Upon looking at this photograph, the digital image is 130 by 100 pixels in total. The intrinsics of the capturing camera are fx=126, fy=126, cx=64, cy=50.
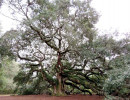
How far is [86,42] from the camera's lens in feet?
24.5

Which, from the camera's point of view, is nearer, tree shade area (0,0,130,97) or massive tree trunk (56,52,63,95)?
tree shade area (0,0,130,97)

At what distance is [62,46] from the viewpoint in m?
9.22

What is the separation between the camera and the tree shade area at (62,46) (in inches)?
257

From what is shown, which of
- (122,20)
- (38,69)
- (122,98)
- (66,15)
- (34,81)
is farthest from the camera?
(34,81)

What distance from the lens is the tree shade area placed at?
6.52m

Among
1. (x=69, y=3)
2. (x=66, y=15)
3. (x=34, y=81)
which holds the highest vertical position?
(x=69, y=3)

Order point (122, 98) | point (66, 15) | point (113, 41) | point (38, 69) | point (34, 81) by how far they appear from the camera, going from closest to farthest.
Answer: point (122, 98) < point (113, 41) < point (66, 15) < point (38, 69) < point (34, 81)

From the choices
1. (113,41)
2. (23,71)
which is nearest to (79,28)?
(113,41)

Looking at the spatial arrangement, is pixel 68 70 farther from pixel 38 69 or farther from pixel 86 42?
pixel 86 42

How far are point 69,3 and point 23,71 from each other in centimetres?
617

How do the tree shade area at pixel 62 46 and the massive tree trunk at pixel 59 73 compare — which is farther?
the massive tree trunk at pixel 59 73

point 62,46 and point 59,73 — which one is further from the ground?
point 62,46

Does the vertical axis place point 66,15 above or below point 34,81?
above

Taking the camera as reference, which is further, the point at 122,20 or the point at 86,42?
the point at 122,20
